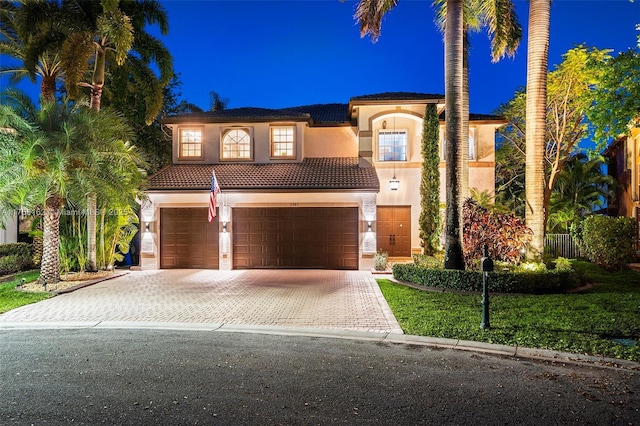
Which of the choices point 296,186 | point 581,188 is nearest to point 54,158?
point 296,186

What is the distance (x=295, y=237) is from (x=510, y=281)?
8329 mm

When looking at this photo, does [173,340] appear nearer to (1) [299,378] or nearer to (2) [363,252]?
(1) [299,378]

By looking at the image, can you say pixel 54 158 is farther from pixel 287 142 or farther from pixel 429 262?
pixel 429 262

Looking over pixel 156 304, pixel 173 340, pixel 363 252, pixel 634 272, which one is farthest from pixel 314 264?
pixel 634 272

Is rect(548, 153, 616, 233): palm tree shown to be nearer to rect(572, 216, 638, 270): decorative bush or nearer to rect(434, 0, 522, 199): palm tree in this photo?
rect(572, 216, 638, 270): decorative bush

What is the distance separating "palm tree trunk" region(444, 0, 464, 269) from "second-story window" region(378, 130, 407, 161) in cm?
645

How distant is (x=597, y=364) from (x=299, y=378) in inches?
164

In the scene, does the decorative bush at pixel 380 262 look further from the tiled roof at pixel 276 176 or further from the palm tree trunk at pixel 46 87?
the palm tree trunk at pixel 46 87

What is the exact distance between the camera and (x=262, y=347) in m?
7.05

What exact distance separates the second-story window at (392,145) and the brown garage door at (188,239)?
774 cm

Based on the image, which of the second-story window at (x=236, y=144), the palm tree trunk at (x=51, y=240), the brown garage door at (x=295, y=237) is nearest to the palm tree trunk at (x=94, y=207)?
the palm tree trunk at (x=51, y=240)

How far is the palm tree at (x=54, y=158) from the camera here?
38.5 ft

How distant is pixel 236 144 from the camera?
770 inches

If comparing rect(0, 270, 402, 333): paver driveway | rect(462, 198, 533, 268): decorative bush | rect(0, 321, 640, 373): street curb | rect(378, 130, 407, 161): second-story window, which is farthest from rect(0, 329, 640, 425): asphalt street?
rect(378, 130, 407, 161): second-story window
